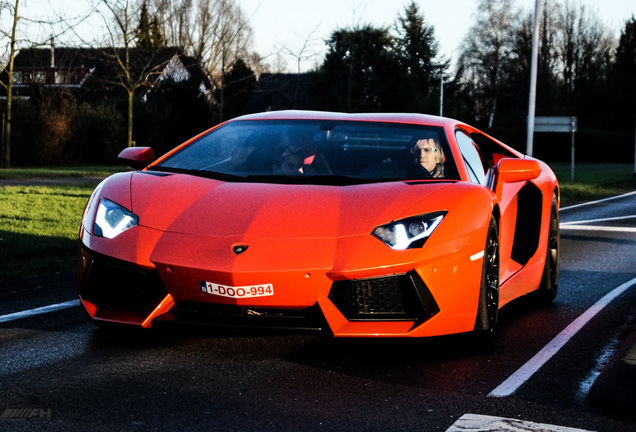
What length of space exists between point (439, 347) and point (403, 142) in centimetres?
122

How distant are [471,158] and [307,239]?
170 centimetres

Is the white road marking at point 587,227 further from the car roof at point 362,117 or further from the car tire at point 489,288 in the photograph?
the car tire at point 489,288

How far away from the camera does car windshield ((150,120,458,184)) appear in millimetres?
5441

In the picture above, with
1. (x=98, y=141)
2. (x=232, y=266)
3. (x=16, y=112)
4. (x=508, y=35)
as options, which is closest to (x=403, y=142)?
(x=232, y=266)

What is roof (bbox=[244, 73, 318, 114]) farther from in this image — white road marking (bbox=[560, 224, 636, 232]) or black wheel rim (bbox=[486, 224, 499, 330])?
black wheel rim (bbox=[486, 224, 499, 330])

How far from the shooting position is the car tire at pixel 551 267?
22.7ft

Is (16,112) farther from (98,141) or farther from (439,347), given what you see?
(439,347)

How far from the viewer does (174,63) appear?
45.3 metres

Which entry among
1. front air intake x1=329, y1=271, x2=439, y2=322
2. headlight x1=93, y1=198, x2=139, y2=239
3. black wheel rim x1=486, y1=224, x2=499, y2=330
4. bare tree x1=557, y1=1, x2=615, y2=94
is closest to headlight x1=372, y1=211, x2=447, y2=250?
front air intake x1=329, y1=271, x2=439, y2=322

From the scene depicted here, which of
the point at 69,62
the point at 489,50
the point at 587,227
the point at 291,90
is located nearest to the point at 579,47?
the point at 489,50

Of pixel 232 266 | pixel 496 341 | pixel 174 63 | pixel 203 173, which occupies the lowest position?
pixel 496 341

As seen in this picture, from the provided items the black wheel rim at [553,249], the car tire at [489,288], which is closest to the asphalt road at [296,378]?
the car tire at [489,288]

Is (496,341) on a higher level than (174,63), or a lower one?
lower

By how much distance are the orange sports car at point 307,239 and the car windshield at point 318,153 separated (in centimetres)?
1
